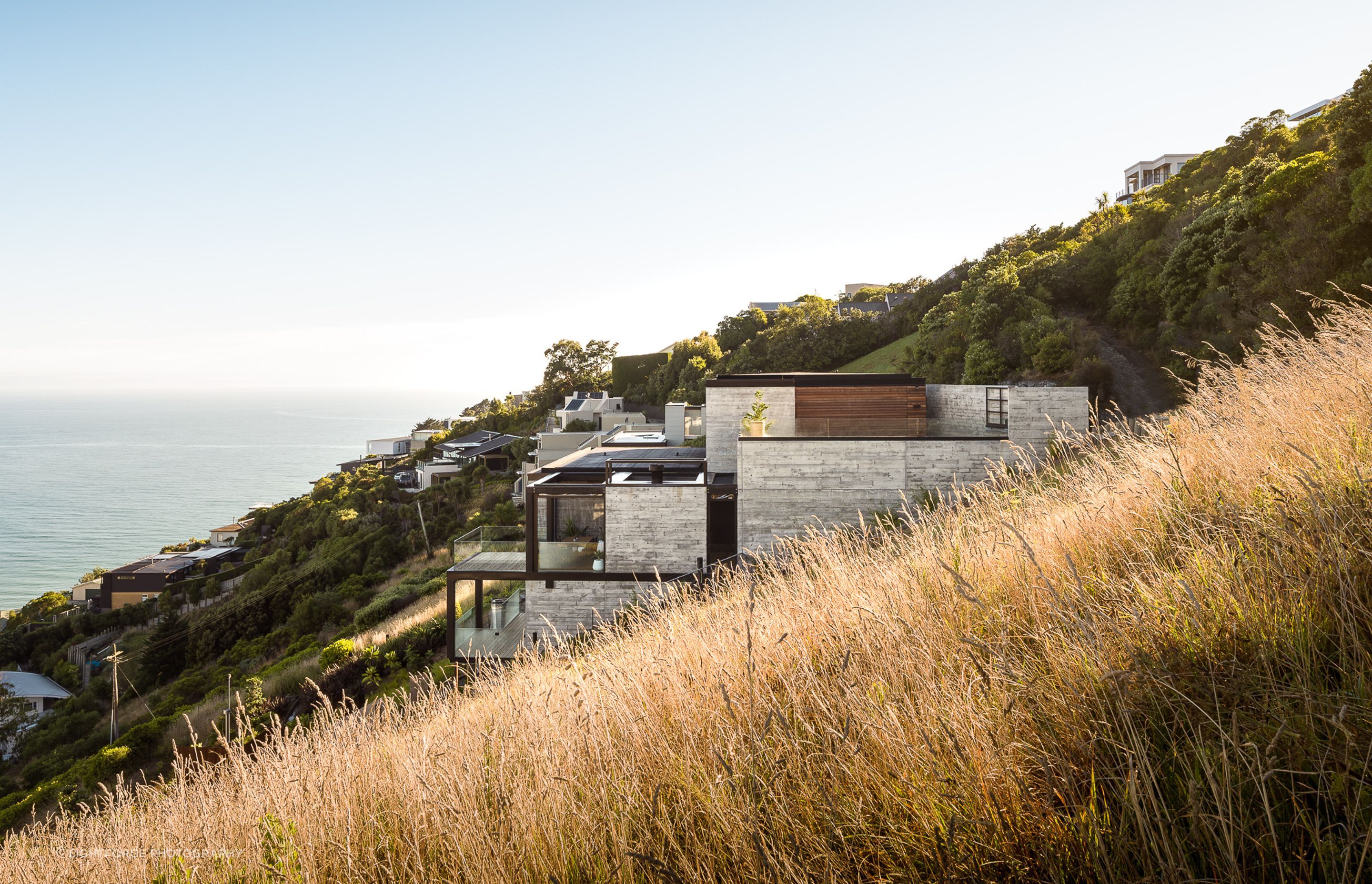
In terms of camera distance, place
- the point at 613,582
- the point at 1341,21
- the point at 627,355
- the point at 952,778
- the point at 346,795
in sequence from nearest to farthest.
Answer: the point at 952,778 → the point at 346,795 → the point at 1341,21 → the point at 613,582 → the point at 627,355

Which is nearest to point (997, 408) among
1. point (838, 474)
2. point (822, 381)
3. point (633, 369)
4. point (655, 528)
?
point (822, 381)

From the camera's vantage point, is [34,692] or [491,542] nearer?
[491,542]

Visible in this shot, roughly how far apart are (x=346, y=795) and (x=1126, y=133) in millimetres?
26351

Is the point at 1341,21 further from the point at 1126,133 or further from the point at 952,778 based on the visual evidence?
the point at 952,778

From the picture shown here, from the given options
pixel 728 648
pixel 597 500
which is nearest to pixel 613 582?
pixel 597 500

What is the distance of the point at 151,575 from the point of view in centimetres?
3059

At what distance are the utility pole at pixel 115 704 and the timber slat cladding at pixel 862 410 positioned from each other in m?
13.4

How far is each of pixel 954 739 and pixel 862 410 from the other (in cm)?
1230

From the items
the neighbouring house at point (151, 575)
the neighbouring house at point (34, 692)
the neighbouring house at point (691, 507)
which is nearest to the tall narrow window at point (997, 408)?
the neighbouring house at point (691, 507)

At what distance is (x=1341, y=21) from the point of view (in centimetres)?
977

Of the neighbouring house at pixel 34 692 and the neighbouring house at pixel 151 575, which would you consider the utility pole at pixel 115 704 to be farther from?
the neighbouring house at pixel 151 575

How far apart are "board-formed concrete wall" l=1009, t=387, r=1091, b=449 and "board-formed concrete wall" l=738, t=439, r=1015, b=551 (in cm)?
63

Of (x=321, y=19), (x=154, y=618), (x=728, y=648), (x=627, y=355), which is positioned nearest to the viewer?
(x=728, y=648)

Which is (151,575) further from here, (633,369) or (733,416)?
(733,416)
